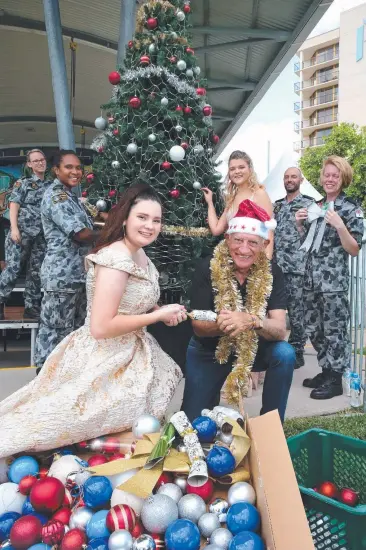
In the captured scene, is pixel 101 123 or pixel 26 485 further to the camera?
pixel 101 123

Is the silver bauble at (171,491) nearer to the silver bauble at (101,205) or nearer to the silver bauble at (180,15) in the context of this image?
the silver bauble at (101,205)

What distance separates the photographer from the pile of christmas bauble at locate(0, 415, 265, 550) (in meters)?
1.28

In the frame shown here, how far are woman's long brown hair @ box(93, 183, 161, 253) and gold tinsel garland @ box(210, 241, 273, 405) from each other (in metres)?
0.49

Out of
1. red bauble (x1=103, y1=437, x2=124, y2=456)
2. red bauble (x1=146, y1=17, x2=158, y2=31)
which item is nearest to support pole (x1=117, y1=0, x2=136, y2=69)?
red bauble (x1=146, y1=17, x2=158, y2=31)

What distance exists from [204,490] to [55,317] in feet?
6.89

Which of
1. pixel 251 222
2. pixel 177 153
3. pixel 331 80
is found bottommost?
pixel 251 222

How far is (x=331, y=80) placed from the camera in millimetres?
55875

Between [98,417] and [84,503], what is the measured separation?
1.55 ft

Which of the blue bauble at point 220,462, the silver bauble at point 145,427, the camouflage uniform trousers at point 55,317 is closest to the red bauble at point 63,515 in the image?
the silver bauble at point 145,427

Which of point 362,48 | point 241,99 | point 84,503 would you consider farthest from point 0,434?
point 362,48

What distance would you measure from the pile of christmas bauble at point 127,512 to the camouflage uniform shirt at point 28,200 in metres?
3.02

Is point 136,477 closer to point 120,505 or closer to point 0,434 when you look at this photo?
point 120,505

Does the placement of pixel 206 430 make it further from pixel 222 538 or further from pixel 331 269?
pixel 331 269

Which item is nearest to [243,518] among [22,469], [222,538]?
[222,538]
